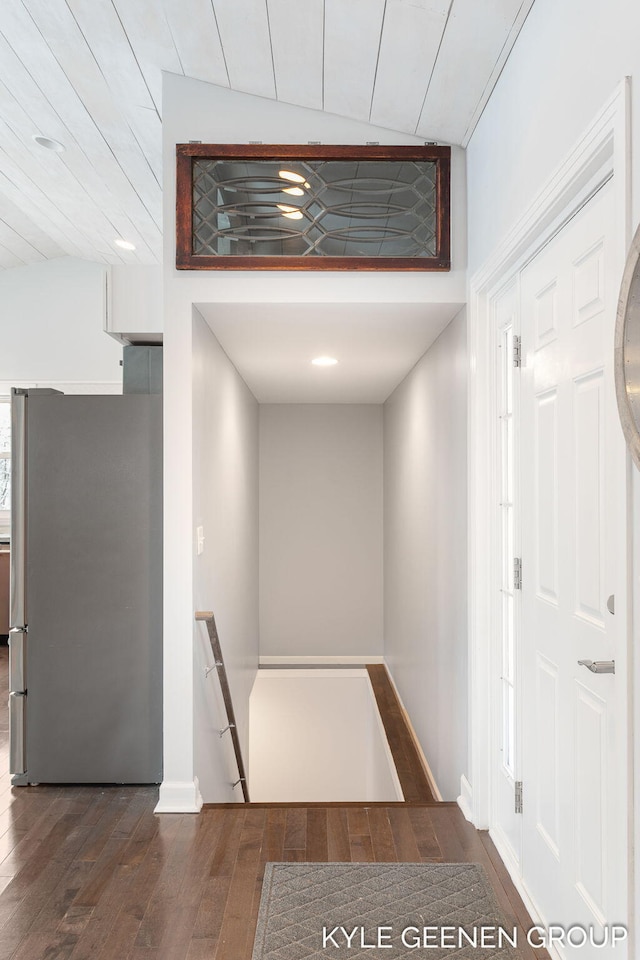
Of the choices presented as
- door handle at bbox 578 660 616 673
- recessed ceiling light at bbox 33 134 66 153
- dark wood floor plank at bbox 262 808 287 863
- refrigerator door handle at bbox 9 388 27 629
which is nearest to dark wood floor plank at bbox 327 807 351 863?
dark wood floor plank at bbox 262 808 287 863

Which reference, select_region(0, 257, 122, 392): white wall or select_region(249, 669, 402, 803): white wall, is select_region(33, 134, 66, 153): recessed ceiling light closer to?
select_region(0, 257, 122, 392): white wall

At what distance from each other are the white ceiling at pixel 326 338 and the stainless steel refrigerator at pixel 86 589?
62cm

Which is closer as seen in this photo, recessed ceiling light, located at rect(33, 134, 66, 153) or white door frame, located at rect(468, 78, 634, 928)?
white door frame, located at rect(468, 78, 634, 928)

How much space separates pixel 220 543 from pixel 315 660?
9.77ft

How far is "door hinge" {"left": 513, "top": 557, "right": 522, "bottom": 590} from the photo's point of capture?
2.35 m

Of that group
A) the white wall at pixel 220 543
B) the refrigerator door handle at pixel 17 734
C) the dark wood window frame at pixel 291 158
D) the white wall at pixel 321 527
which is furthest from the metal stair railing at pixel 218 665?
the white wall at pixel 321 527

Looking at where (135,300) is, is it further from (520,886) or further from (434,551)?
(520,886)

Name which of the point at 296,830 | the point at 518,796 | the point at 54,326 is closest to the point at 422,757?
the point at 296,830

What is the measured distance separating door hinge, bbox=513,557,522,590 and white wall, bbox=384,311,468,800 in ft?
1.51

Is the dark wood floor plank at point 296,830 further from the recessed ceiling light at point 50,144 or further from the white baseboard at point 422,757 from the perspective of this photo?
the recessed ceiling light at point 50,144

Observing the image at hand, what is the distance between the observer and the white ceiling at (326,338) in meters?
2.99

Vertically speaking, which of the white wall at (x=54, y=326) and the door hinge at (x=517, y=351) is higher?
the white wall at (x=54, y=326)

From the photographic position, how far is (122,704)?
317 cm

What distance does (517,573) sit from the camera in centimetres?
237
